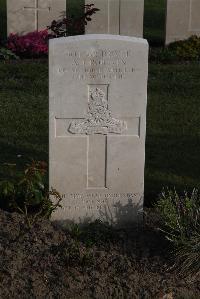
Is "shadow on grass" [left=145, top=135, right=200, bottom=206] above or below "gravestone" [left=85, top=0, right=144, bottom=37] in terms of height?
below

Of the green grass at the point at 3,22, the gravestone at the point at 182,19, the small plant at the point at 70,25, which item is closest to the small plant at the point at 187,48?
the gravestone at the point at 182,19

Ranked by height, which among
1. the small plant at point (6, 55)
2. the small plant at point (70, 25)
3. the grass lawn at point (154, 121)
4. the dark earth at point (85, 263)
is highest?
the small plant at point (70, 25)

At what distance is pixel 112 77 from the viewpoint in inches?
236

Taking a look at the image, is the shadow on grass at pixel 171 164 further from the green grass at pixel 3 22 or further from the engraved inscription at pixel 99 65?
the green grass at pixel 3 22

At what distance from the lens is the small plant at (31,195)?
6.10 m

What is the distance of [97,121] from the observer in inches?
239

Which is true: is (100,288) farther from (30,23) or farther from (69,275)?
(30,23)

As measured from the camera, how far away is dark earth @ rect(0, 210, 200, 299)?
5.41 metres

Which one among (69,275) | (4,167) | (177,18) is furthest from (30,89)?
(69,275)

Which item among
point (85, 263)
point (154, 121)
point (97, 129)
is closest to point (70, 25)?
point (154, 121)

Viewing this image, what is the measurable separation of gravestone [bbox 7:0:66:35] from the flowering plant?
0.27 m

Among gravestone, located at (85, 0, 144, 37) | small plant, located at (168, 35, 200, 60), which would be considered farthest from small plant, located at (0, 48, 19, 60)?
small plant, located at (168, 35, 200, 60)

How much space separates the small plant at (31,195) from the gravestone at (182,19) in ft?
28.4

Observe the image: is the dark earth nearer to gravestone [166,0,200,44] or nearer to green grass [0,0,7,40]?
gravestone [166,0,200,44]
